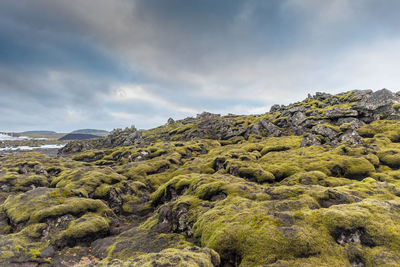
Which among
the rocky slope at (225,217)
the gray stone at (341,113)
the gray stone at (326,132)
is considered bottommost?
the rocky slope at (225,217)

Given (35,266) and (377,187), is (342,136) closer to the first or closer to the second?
(377,187)

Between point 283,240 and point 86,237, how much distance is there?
2347cm

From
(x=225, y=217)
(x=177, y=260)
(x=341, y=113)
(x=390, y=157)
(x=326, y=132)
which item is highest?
(x=341, y=113)

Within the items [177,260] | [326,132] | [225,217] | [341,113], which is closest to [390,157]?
[326,132]

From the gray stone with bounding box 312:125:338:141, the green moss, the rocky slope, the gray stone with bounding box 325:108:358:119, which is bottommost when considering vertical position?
the rocky slope

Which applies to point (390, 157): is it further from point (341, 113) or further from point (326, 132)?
point (341, 113)

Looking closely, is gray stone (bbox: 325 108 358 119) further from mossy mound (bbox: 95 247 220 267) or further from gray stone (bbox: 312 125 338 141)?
mossy mound (bbox: 95 247 220 267)

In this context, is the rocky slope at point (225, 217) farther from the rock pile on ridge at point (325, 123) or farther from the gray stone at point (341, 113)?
the gray stone at point (341, 113)

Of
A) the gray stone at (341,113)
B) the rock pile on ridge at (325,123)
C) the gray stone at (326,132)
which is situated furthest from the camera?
the gray stone at (341,113)

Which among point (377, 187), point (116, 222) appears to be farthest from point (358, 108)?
point (116, 222)

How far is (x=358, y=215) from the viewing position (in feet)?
46.2

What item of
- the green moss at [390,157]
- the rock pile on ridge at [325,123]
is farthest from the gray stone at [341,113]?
the green moss at [390,157]

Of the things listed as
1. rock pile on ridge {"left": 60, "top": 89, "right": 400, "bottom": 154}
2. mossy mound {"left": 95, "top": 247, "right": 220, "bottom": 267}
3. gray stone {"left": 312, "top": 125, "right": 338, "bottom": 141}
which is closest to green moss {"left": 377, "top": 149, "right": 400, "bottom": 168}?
rock pile on ridge {"left": 60, "top": 89, "right": 400, "bottom": 154}

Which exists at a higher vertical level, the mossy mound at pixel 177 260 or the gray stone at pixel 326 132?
the gray stone at pixel 326 132
